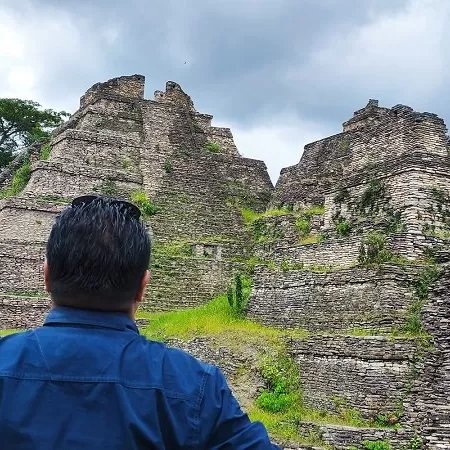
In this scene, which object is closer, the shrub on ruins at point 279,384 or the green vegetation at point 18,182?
the shrub on ruins at point 279,384

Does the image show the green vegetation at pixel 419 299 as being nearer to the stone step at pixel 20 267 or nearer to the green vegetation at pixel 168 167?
the stone step at pixel 20 267

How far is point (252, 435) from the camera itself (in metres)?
2.14

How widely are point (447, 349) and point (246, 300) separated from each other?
481 centimetres

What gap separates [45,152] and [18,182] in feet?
6.36

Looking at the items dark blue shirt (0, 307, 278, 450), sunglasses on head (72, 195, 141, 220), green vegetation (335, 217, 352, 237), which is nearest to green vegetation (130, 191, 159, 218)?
green vegetation (335, 217, 352, 237)

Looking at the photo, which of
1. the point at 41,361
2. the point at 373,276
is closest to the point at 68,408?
the point at 41,361

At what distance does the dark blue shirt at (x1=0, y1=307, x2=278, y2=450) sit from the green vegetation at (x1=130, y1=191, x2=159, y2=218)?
19.1m

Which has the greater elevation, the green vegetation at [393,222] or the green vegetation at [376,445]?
the green vegetation at [393,222]

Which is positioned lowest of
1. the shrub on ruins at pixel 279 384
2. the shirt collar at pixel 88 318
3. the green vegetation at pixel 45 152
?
the shrub on ruins at pixel 279 384

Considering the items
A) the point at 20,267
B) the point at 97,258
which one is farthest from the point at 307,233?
the point at 97,258

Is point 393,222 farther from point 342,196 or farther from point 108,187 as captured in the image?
point 108,187

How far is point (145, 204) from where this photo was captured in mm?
21484

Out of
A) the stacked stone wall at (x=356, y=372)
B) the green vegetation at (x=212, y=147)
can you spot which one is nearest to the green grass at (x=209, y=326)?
the stacked stone wall at (x=356, y=372)

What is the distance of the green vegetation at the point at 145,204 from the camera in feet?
70.1
